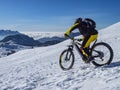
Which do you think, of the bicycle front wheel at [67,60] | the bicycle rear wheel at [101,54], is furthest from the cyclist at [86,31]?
the bicycle front wheel at [67,60]

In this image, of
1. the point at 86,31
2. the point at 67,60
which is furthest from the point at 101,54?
the point at 67,60

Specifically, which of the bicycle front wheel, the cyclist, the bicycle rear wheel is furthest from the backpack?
the bicycle front wheel

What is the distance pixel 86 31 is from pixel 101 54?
1.24 meters

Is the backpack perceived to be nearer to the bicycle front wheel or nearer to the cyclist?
the cyclist

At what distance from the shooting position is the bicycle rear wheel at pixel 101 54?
10844 mm

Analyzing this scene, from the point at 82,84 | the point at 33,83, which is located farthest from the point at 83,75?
the point at 33,83

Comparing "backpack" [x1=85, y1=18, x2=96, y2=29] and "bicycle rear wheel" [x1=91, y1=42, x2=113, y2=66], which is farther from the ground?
"backpack" [x1=85, y1=18, x2=96, y2=29]

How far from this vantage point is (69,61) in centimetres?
1248

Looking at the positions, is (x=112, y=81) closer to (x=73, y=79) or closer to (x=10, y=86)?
(x=73, y=79)

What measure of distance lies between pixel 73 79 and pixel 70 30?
9.23ft

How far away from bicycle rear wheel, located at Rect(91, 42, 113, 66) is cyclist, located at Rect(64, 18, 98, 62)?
1.02 feet

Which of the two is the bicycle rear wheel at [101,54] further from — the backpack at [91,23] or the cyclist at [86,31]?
the backpack at [91,23]

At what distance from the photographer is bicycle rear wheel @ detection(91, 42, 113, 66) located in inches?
427

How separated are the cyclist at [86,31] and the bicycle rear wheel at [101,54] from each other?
0.31 m
